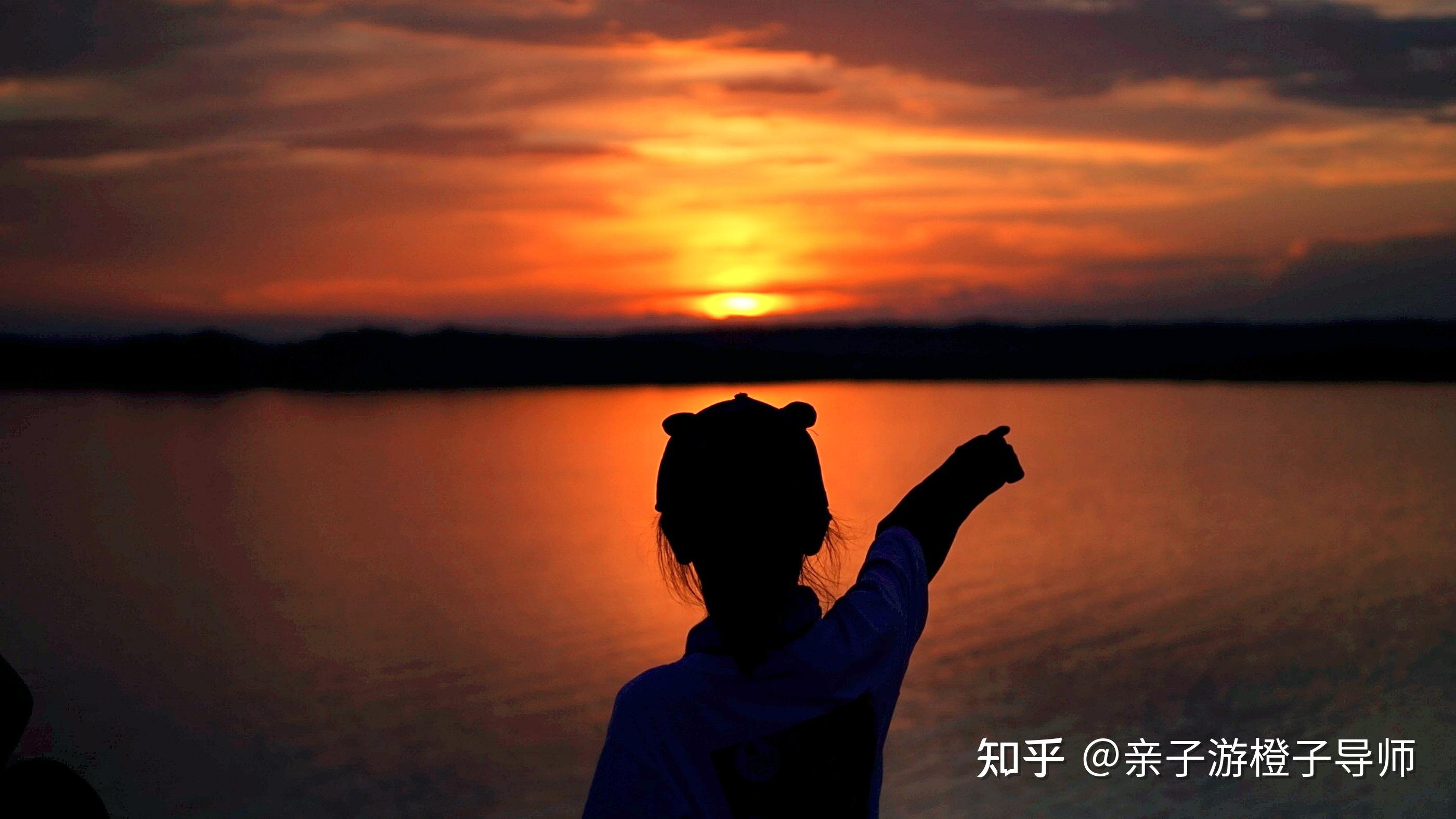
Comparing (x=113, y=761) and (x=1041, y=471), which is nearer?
(x=113, y=761)

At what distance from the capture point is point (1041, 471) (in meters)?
32.8

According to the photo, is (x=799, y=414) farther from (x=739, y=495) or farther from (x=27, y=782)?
(x=27, y=782)

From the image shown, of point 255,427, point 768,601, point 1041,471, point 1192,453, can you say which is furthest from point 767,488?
point 255,427

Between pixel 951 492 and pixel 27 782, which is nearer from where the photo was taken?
pixel 27 782

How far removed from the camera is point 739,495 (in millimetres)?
1216

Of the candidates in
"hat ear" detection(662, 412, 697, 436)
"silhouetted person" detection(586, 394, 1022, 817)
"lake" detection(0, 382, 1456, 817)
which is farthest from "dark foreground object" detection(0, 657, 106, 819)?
"lake" detection(0, 382, 1456, 817)

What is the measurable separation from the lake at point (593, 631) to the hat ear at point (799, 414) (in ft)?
5.34

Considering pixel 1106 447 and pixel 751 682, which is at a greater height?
pixel 1106 447

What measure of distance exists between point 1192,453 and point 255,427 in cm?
4478

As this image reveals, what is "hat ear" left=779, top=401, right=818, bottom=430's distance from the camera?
4.03ft

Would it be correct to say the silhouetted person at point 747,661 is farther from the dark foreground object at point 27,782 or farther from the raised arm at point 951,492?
the dark foreground object at point 27,782

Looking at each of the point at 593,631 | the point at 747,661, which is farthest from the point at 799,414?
the point at 593,631

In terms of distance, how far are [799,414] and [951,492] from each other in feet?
1.09

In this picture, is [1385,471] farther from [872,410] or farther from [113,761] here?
[872,410]
